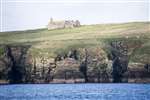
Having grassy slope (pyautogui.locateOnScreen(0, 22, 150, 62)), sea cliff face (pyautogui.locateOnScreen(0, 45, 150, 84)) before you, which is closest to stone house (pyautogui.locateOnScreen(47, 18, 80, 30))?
grassy slope (pyautogui.locateOnScreen(0, 22, 150, 62))

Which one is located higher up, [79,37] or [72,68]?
[79,37]

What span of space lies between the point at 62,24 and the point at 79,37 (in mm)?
6759

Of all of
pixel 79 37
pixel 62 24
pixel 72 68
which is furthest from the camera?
pixel 79 37

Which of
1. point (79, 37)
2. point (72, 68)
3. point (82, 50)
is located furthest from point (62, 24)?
point (72, 68)

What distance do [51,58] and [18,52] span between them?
30.0 feet

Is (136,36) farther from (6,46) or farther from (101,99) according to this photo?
(101,99)

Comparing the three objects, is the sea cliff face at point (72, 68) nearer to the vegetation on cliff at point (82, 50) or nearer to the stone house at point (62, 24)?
the vegetation on cliff at point (82, 50)

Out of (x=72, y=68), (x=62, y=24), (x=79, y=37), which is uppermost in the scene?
(x=62, y=24)

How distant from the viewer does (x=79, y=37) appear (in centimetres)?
14762

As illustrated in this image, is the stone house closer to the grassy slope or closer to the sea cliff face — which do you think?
the grassy slope

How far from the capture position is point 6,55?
13588 cm

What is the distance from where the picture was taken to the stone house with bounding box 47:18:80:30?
13565 cm

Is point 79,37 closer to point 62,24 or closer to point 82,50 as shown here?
point 62,24

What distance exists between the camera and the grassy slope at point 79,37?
139m
